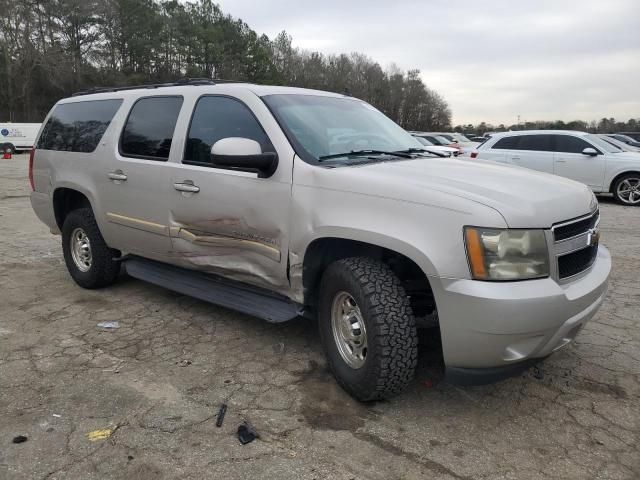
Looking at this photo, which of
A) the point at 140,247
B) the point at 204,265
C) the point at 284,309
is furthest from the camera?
the point at 140,247

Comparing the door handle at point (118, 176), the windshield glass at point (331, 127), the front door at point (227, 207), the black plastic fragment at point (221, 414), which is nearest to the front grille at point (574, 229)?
the windshield glass at point (331, 127)

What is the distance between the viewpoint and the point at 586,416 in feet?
9.81

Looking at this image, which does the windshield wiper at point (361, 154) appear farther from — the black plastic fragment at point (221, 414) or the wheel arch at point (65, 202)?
the wheel arch at point (65, 202)

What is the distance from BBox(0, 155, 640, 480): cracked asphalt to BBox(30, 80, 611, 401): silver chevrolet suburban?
325 mm

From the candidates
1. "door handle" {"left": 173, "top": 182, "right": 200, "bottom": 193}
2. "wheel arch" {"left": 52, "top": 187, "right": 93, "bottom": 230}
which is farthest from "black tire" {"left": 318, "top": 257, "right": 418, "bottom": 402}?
"wheel arch" {"left": 52, "top": 187, "right": 93, "bottom": 230}

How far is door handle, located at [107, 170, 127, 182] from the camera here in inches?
177

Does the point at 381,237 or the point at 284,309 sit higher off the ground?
the point at 381,237

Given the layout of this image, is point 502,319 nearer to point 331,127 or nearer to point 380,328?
point 380,328

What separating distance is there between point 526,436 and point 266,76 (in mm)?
66358

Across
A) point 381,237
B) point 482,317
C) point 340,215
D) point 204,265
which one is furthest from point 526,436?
point 204,265

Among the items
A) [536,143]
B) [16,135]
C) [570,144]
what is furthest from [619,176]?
[16,135]

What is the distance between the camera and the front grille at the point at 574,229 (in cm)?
277

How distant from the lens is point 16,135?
2941 cm

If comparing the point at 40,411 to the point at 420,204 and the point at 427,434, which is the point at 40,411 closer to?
the point at 427,434
